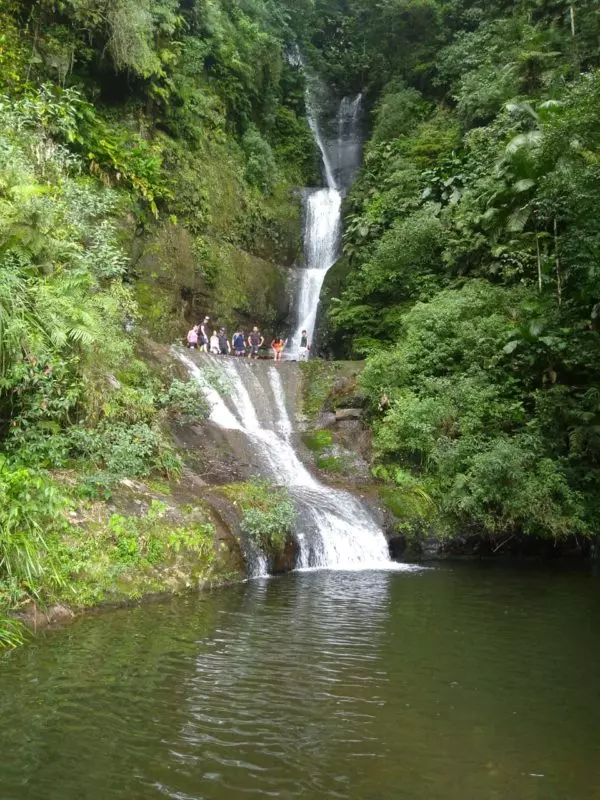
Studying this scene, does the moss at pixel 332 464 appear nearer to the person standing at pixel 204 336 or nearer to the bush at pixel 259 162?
the person standing at pixel 204 336

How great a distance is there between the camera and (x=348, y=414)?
18141mm

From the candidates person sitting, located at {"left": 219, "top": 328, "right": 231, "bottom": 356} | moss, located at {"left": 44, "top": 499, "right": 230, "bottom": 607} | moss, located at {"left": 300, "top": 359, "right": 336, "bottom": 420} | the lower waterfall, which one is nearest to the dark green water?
moss, located at {"left": 44, "top": 499, "right": 230, "bottom": 607}

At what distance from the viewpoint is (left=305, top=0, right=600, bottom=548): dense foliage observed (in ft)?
46.2

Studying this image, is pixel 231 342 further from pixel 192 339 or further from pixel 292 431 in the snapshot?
pixel 292 431

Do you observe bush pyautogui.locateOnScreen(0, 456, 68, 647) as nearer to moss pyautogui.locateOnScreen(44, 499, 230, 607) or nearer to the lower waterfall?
moss pyautogui.locateOnScreen(44, 499, 230, 607)

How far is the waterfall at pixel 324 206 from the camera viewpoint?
26.4 m

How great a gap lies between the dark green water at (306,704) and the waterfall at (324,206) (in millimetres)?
17594

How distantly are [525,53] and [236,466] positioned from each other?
1813 cm

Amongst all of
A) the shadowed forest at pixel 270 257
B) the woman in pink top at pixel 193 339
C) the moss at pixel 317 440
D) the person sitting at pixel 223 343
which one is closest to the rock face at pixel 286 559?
the shadowed forest at pixel 270 257

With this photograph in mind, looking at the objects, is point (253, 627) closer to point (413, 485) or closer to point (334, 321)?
point (413, 485)

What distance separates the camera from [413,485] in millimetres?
15234

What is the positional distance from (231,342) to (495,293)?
996cm

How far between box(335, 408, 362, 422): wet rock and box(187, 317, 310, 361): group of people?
4835 mm

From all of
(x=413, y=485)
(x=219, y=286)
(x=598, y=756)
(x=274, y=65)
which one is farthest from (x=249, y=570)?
(x=274, y=65)
